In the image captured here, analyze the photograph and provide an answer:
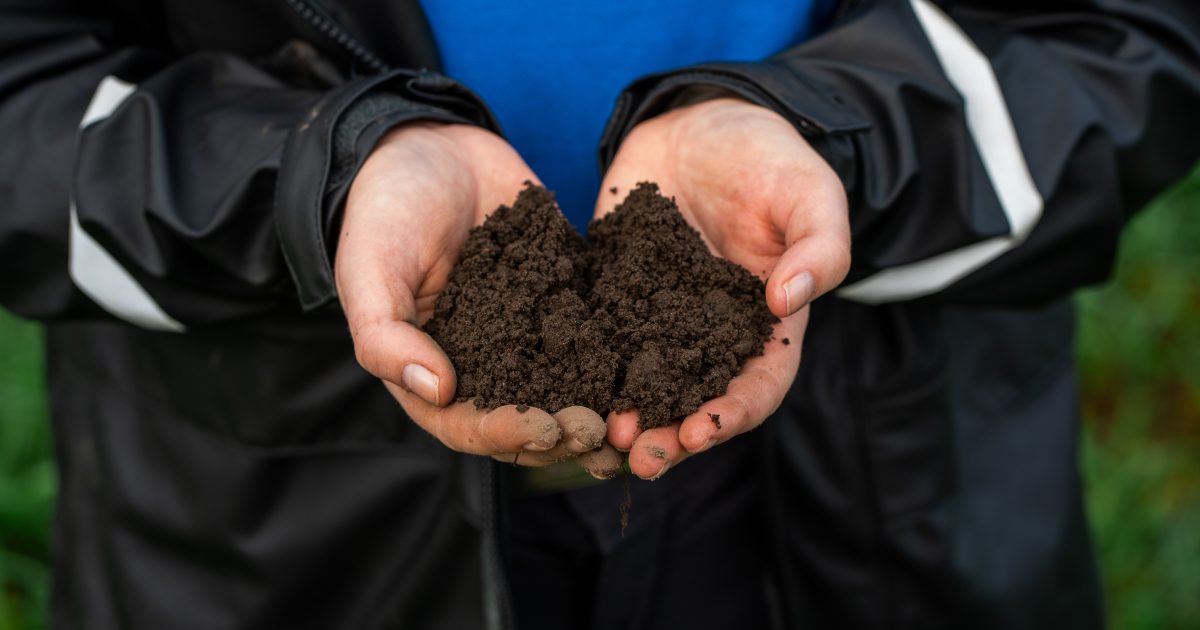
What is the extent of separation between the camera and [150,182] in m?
1.49

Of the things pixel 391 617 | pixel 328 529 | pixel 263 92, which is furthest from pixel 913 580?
pixel 263 92

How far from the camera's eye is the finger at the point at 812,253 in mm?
1229

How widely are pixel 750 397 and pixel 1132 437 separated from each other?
266 cm

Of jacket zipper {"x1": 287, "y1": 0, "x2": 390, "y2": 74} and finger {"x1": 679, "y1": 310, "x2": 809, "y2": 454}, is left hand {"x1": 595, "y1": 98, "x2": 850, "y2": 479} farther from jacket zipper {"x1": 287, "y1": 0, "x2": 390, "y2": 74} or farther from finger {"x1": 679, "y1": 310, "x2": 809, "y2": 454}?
jacket zipper {"x1": 287, "y1": 0, "x2": 390, "y2": 74}

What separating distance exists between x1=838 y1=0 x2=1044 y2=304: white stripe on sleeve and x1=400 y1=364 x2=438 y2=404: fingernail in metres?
0.79

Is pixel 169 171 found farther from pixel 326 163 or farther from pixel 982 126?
pixel 982 126

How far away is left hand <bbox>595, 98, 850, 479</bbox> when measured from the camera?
1.25 meters

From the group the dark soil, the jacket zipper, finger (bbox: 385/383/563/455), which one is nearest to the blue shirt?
the jacket zipper

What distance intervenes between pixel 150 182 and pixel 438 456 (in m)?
0.65

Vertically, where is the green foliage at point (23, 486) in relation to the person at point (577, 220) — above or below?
below

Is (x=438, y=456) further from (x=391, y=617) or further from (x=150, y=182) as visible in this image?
(x=150, y=182)

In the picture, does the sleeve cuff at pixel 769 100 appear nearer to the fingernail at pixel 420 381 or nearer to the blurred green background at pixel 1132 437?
the fingernail at pixel 420 381

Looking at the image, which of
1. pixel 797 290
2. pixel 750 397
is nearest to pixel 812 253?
pixel 797 290

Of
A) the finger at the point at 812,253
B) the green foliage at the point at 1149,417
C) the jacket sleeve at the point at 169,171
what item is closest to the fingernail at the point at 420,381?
the jacket sleeve at the point at 169,171
